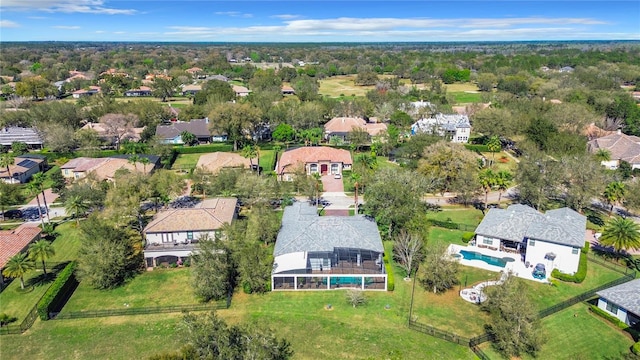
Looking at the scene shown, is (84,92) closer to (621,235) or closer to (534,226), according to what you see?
(534,226)

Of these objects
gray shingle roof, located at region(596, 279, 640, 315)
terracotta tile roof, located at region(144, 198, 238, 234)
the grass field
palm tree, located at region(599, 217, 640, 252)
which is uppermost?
the grass field

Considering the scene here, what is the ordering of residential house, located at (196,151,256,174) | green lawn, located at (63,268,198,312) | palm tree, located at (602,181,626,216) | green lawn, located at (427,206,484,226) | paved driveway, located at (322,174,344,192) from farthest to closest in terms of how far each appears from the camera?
paved driveway, located at (322,174,344,192) → residential house, located at (196,151,256,174) → green lawn, located at (427,206,484,226) → palm tree, located at (602,181,626,216) → green lawn, located at (63,268,198,312)

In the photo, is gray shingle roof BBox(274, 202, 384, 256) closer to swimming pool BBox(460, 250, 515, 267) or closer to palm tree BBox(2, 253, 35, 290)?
swimming pool BBox(460, 250, 515, 267)

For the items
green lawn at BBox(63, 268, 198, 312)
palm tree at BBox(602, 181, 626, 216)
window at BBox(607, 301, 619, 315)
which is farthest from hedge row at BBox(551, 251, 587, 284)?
green lawn at BBox(63, 268, 198, 312)

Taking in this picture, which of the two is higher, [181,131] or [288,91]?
[288,91]

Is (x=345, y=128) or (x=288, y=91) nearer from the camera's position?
(x=345, y=128)

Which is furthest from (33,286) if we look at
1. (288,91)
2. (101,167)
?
(288,91)

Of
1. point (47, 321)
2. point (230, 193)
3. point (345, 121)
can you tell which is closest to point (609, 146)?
point (345, 121)
